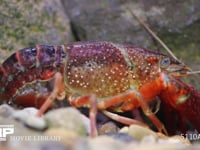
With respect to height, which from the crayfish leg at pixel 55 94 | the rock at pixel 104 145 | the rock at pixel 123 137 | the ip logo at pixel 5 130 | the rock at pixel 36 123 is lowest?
the rock at pixel 104 145

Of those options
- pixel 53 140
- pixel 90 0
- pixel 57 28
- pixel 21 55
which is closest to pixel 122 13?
pixel 90 0

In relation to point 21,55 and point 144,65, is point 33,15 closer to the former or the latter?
point 21,55

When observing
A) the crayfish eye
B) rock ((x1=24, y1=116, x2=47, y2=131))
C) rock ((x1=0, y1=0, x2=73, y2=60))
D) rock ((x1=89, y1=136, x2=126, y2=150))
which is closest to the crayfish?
the crayfish eye

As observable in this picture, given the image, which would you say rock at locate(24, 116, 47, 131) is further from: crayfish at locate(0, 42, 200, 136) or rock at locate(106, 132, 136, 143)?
crayfish at locate(0, 42, 200, 136)

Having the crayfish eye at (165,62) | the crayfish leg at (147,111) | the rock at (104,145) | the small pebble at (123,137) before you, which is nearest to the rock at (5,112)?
the small pebble at (123,137)

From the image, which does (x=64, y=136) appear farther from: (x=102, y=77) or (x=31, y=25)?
(x=31, y=25)

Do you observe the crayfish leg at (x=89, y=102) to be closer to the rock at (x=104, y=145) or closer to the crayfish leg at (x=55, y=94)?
the crayfish leg at (x=55, y=94)
